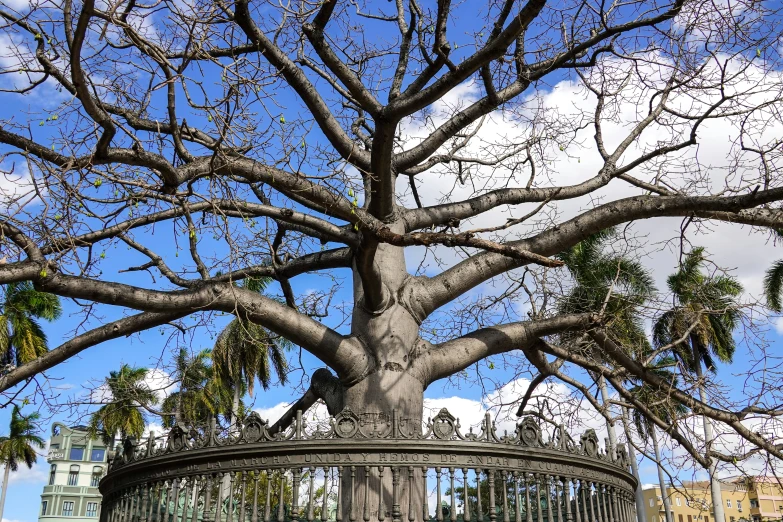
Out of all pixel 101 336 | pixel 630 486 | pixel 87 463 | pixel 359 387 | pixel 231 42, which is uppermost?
pixel 87 463

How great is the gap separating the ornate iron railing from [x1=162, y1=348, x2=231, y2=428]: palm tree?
2.40 metres

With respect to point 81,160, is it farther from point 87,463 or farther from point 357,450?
point 87,463

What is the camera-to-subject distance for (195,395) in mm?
13078

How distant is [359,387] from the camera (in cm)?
689

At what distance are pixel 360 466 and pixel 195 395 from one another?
9061mm

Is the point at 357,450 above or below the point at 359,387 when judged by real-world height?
below

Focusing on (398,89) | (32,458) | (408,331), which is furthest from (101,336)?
(32,458)

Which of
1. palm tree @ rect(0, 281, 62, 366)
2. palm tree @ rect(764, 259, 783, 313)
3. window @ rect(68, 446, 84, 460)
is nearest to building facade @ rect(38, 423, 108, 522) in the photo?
window @ rect(68, 446, 84, 460)

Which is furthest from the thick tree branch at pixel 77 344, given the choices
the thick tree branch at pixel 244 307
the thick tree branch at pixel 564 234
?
the thick tree branch at pixel 564 234

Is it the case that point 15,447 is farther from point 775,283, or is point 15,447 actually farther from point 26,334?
point 775,283

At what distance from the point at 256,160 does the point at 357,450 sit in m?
2.98

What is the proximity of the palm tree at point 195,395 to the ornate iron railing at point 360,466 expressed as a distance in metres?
2.40

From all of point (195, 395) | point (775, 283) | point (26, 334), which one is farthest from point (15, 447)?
point (775, 283)

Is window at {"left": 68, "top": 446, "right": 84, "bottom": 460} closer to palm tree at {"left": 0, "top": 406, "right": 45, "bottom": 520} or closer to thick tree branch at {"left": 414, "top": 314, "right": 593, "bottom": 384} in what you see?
palm tree at {"left": 0, "top": 406, "right": 45, "bottom": 520}
